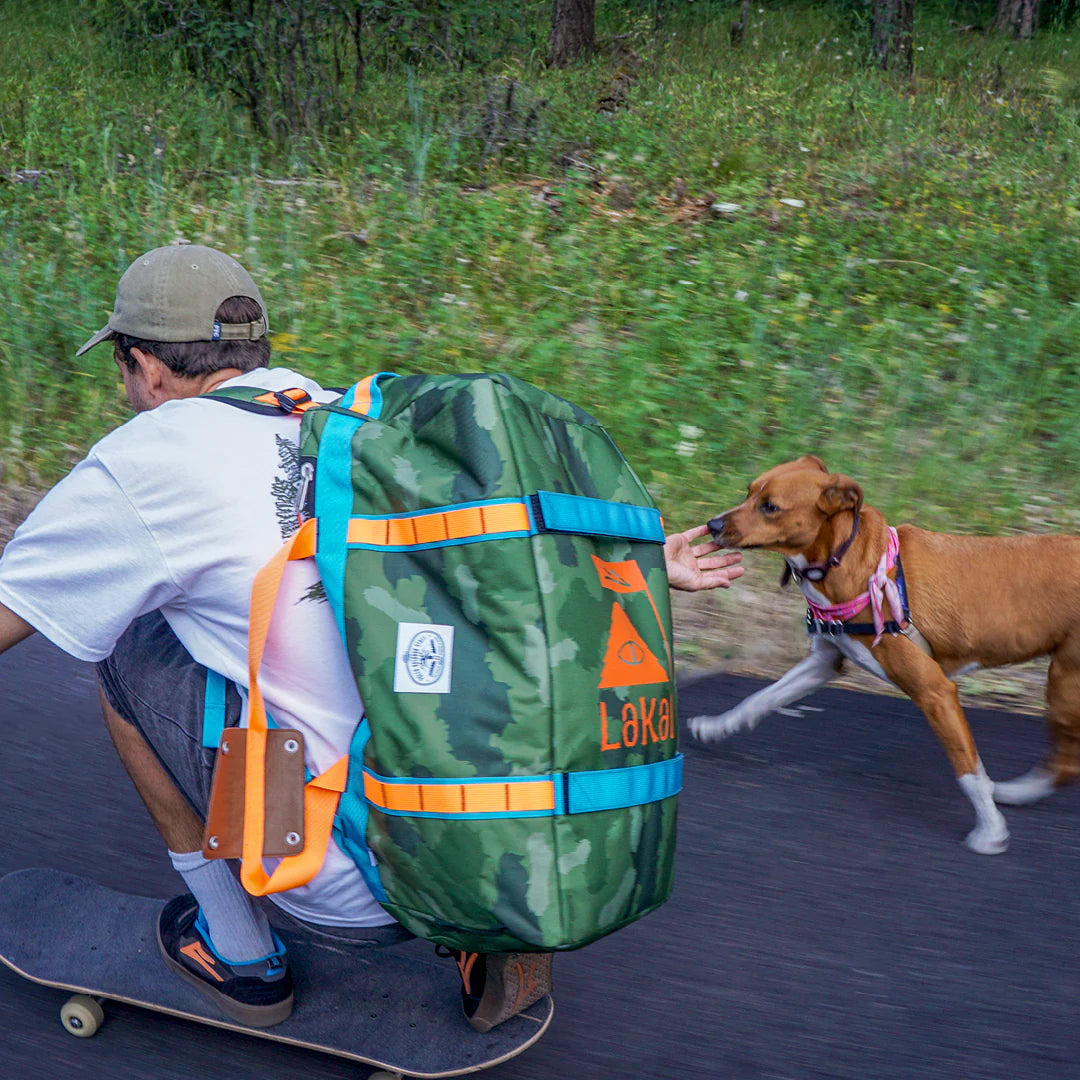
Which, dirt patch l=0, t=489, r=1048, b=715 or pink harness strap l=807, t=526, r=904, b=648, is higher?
pink harness strap l=807, t=526, r=904, b=648

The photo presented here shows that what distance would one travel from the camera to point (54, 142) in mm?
10086

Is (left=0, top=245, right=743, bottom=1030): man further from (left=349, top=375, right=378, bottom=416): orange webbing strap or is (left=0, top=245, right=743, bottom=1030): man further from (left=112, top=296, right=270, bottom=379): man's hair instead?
(left=349, top=375, right=378, bottom=416): orange webbing strap

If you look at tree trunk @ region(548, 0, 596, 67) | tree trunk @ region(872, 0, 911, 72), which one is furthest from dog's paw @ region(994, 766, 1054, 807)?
tree trunk @ region(548, 0, 596, 67)

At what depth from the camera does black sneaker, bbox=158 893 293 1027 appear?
2525 mm

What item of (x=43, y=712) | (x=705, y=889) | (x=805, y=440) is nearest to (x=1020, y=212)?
(x=805, y=440)

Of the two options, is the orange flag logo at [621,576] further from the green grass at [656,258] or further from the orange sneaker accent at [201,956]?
the green grass at [656,258]

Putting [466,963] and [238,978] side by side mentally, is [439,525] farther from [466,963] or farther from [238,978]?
[238,978]

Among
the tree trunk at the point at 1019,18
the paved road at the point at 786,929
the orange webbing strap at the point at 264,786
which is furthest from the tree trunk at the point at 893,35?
the orange webbing strap at the point at 264,786

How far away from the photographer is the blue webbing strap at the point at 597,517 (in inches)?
80.0

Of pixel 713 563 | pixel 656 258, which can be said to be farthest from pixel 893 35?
pixel 713 563

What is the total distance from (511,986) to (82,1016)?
0.99 meters

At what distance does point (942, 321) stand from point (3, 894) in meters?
5.77

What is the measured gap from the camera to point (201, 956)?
2580mm

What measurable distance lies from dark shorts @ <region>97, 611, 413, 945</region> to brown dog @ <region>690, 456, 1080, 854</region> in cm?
165
